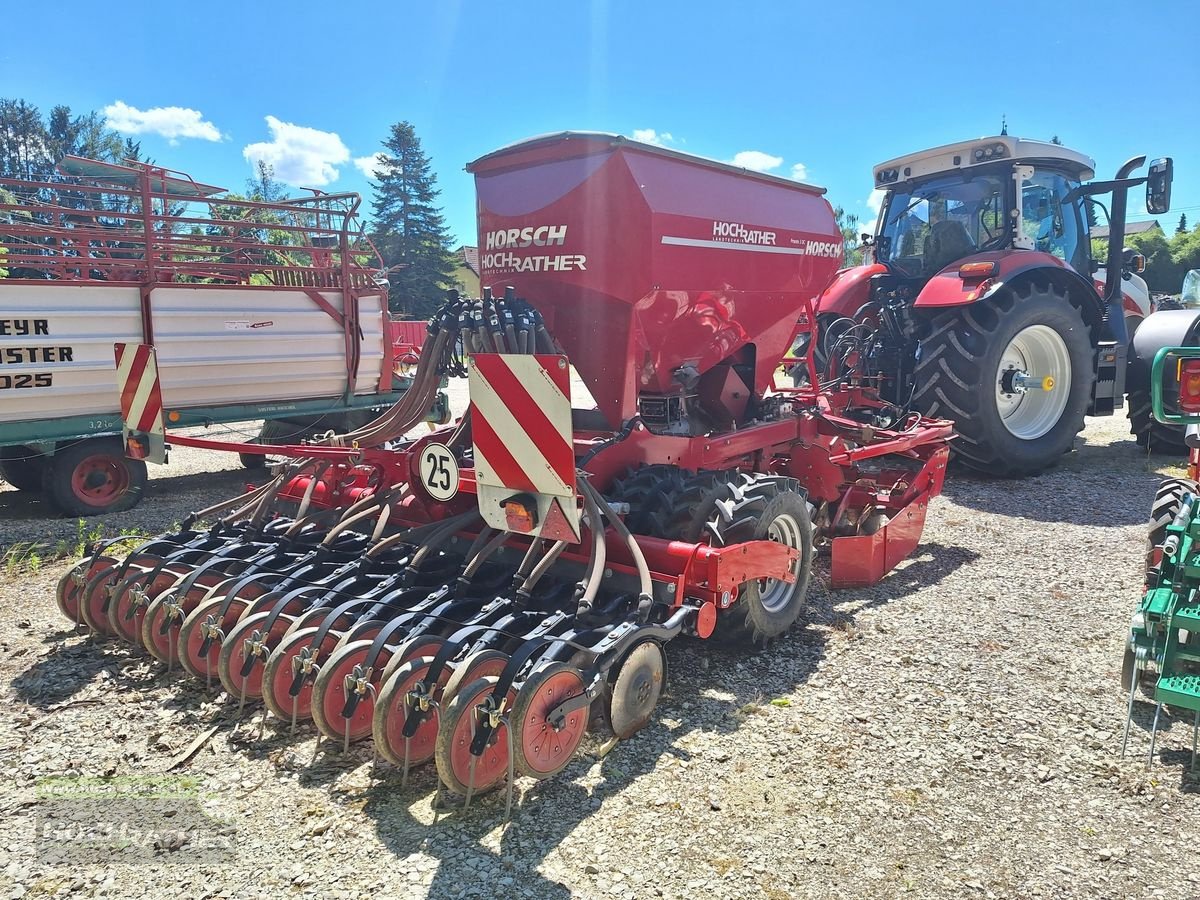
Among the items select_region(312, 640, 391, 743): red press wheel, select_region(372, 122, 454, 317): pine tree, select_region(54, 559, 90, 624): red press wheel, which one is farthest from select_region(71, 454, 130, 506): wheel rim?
select_region(372, 122, 454, 317): pine tree

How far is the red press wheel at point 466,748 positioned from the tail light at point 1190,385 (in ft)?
8.72

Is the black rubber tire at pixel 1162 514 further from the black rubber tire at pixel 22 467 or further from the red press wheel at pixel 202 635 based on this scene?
the black rubber tire at pixel 22 467

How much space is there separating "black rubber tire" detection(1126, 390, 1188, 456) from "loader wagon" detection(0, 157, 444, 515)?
685cm

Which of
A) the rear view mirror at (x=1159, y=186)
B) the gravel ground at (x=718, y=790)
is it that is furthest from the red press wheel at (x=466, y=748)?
the rear view mirror at (x=1159, y=186)

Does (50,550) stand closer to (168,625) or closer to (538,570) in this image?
(168,625)

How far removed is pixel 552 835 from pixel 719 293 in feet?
8.50

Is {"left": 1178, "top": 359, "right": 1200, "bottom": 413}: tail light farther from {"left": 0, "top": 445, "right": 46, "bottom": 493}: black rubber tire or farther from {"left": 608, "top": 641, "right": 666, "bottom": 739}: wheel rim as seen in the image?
Result: {"left": 0, "top": 445, "right": 46, "bottom": 493}: black rubber tire

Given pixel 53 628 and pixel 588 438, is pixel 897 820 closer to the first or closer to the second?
pixel 588 438

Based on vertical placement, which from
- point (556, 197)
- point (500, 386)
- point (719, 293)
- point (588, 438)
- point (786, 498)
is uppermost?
point (556, 197)

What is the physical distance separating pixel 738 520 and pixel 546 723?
50.9 inches

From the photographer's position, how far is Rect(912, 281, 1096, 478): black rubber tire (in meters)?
6.19

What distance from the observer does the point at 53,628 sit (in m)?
3.86

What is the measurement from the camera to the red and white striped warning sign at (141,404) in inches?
155

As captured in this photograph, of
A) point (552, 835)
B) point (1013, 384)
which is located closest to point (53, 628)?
point (552, 835)
